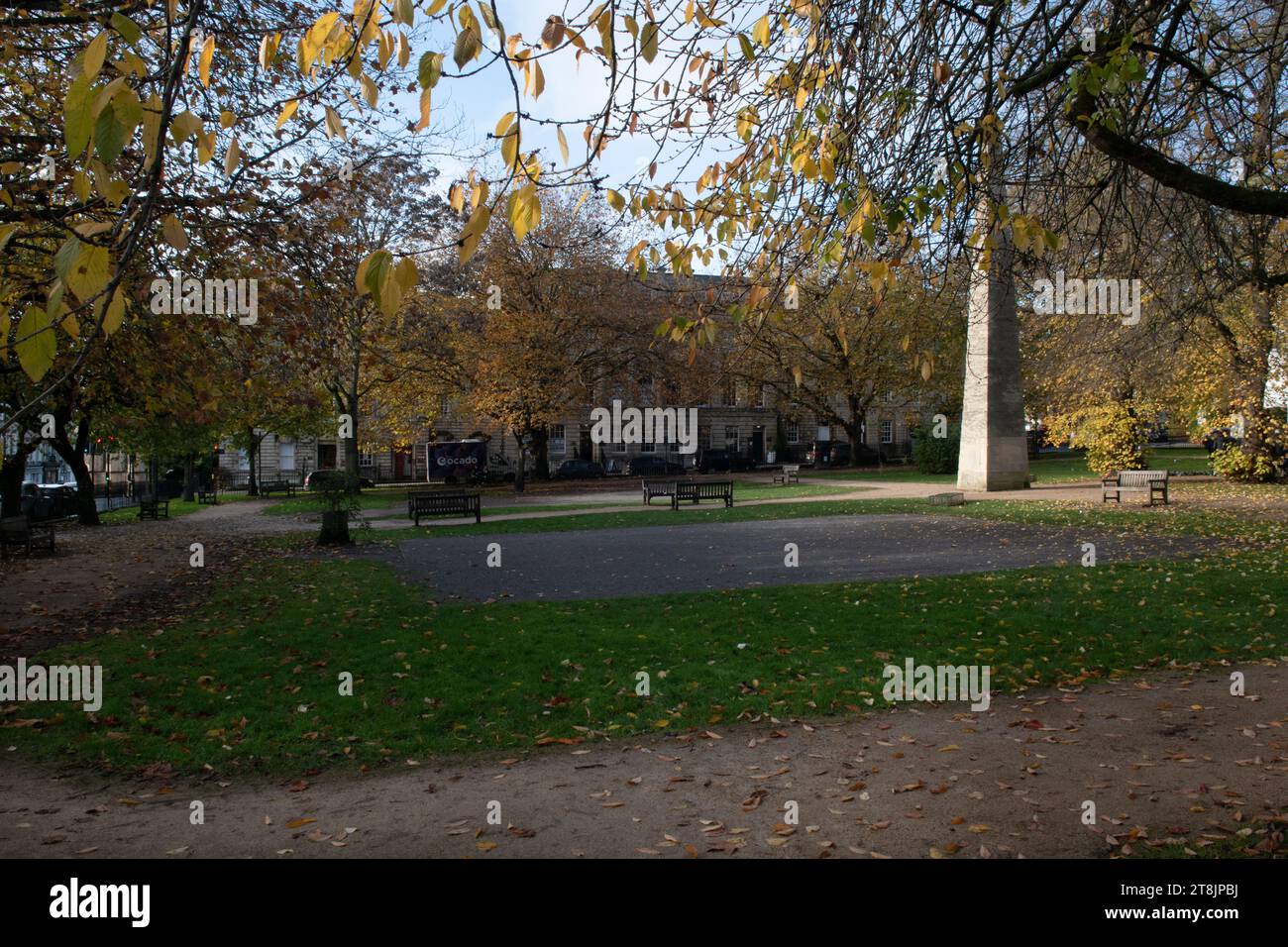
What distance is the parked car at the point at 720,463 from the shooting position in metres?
55.4

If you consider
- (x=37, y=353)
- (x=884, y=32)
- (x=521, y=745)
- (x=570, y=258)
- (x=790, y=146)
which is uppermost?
(x=570, y=258)

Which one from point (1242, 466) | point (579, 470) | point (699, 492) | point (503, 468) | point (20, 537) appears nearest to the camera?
point (20, 537)

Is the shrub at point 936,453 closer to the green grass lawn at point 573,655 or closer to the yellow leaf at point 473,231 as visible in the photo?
the green grass lawn at point 573,655

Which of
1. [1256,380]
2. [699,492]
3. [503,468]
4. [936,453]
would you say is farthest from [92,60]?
[503,468]

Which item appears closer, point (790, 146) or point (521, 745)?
point (790, 146)

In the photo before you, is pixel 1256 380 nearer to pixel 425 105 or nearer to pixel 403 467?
pixel 425 105

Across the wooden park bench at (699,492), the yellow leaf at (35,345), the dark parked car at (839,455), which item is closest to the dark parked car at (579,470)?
the dark parked car at (839,455)

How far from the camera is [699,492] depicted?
26.1 metres

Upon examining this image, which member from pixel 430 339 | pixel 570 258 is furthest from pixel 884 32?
pixel 570 258

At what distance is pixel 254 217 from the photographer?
9.26 m

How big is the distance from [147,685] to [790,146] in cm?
697

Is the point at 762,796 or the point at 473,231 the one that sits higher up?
the point at 473,231

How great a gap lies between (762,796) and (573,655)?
11.8 ft
